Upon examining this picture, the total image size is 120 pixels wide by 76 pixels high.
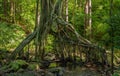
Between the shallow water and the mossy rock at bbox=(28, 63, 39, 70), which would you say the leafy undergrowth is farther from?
the shallow water

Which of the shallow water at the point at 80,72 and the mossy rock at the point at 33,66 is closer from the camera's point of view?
the shallow water at the point at 80,72

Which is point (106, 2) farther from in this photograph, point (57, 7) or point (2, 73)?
point (2, 73)

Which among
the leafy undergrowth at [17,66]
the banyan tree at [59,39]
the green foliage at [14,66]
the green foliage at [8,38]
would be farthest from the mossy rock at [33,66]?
the green foliage at [8,38]

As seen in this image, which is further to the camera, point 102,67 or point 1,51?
point 1,51

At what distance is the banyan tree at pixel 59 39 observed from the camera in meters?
14.0

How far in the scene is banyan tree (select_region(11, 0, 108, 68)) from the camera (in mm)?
14000

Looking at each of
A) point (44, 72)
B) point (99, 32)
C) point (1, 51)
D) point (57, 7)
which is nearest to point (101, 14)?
point (99, 32)

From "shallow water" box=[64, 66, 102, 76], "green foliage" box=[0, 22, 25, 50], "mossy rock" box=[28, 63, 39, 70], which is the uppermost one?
"green foliage" box=[0, 22, 25, 50]

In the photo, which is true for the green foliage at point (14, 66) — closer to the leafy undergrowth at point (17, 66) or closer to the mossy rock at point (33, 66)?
the leafy undergrowth at point (17, 66)

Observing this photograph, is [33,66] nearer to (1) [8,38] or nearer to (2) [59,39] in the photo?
(2) [59,39]

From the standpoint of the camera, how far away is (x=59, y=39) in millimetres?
14547

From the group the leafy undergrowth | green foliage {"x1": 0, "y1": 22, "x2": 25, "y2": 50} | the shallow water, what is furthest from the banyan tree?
green foliage {"x1": 0, "y1": 22, "x2": 25, "y2": 50}

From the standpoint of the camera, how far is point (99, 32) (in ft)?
67.1

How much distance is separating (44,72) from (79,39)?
2747 millimetres
